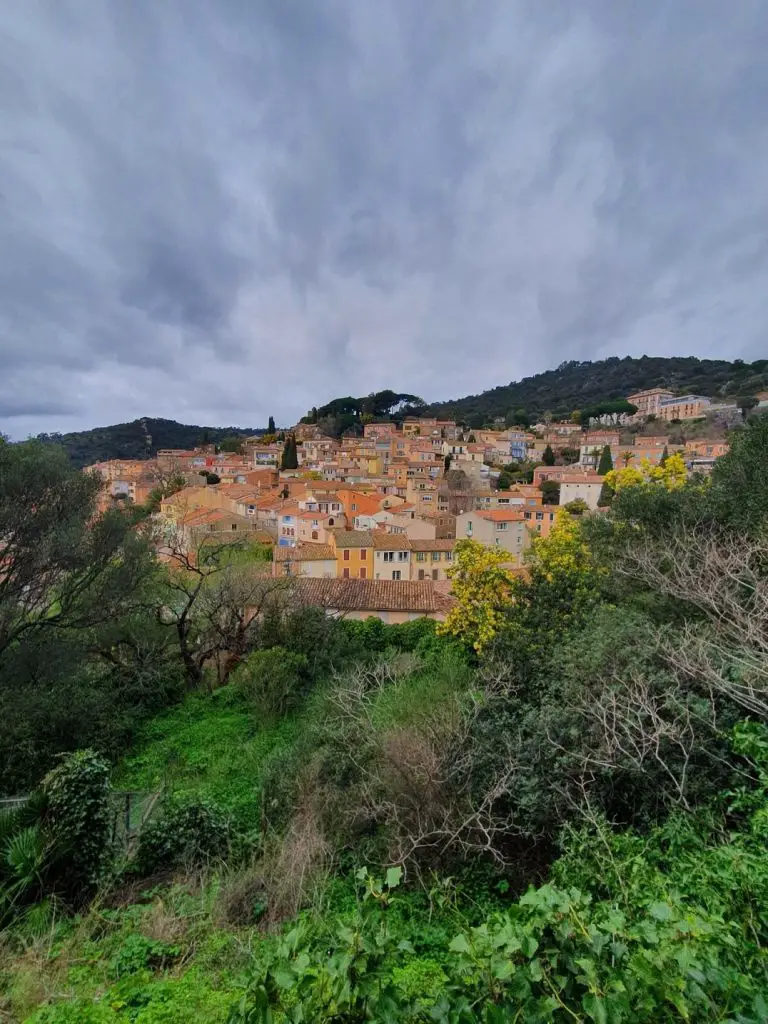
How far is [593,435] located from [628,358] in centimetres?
8549

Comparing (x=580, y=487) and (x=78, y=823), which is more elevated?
(x=78, y=823)

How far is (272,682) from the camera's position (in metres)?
11.4

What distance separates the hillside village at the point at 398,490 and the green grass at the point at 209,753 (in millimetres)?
4667

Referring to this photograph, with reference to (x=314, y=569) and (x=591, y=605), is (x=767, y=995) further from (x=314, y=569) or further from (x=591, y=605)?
(x=314, y=569)

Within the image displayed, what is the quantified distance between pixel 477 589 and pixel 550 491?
141 ft

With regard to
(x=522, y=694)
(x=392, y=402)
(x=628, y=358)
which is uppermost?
(x=628, y=358)

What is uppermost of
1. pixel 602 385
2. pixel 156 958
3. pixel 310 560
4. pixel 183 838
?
pixel 602 385

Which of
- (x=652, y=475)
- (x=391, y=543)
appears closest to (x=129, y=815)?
(x=652, y=475)

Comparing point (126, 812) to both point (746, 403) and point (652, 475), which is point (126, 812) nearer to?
point (652, 475)

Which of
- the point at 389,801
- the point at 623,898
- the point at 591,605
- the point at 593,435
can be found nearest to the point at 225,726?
the point at 389,801

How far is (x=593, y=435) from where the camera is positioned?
71.0 meters

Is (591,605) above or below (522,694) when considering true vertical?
above

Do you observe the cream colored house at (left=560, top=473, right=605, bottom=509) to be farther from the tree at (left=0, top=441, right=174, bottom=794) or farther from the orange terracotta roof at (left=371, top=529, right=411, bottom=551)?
the tree at (left=0, top=441, right=174, bottom=794)

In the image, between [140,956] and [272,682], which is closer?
[140,956]
